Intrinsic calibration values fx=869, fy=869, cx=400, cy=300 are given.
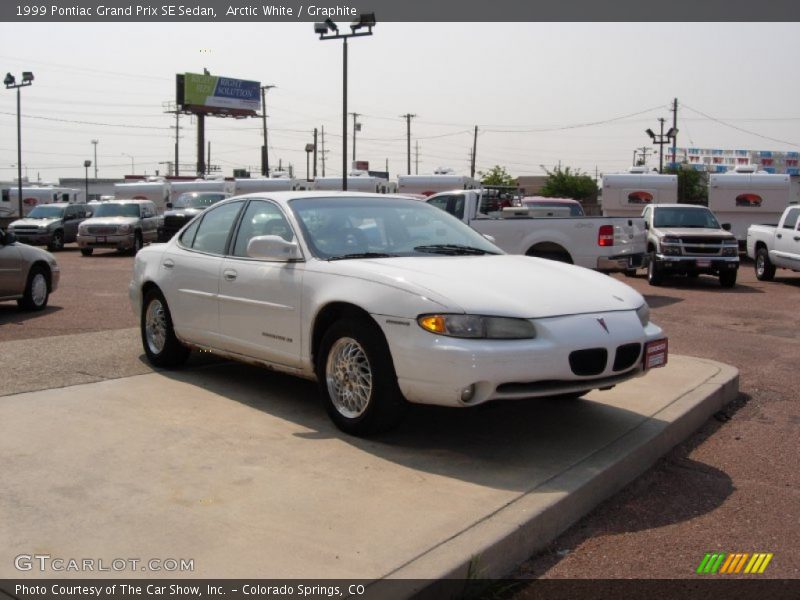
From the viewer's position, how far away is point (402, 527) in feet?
12.7

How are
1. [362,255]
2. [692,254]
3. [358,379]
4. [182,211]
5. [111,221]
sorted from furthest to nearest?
1. [182,211]
2. [111,221]
3. [692,254]
4. [362,255]
5. [358,379]

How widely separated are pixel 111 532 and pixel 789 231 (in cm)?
1739

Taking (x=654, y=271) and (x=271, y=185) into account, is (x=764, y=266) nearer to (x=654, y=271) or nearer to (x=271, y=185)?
(x=654, y=271)

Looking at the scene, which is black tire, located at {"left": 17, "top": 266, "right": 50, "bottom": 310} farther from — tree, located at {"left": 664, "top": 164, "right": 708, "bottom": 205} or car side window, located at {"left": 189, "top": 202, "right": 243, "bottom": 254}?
tree, located at {"left": 664, "top": 164, "right": 708, "bottom": 205}

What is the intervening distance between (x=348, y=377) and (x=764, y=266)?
54.2ft

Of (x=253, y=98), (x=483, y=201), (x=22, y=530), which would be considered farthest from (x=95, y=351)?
(x=253, y=98)

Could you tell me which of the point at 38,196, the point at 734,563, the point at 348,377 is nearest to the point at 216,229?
the point at 348,377

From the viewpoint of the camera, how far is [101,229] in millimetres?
26500

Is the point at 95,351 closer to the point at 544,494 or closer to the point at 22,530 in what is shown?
the point at 22,530

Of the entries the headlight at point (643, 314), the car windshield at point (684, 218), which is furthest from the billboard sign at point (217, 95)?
the headlight at point (643, 314)

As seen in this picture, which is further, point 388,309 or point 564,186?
point 564,186

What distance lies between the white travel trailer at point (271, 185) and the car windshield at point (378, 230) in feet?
92.7

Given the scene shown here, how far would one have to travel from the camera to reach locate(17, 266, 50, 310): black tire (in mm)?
11938

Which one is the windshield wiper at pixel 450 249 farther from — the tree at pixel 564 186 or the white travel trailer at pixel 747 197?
the tree at pixel 564 186
